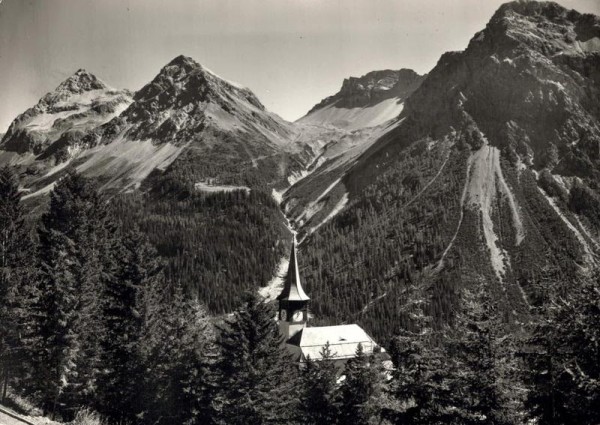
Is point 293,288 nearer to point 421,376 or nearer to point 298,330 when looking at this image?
point 298,330

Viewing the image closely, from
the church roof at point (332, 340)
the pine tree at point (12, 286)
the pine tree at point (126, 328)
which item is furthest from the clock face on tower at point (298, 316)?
the pine tree at point (12, 286)

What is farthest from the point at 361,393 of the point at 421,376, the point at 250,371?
the point at 421,376

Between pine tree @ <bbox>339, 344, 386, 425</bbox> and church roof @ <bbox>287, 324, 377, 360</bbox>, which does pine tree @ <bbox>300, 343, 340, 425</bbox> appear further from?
church roof @ <bbox>287, 324, 377, 360</bbox>

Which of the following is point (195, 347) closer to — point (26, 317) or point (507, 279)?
point (26, 317)

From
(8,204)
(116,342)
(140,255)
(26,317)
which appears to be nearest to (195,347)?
(116,342)

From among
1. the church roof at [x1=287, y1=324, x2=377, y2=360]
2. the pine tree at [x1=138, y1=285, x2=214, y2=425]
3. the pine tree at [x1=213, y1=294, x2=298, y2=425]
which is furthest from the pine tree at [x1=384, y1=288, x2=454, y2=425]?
→ the church roof at [x1=287, y1=324, x2=377, y2=360]

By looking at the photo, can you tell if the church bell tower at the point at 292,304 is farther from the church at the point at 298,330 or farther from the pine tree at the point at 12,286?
the pine tree at the point at 12,286
